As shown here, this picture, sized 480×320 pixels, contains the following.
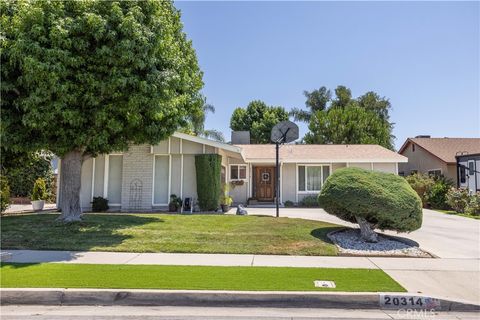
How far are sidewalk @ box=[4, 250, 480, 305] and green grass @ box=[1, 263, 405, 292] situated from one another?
0.40 meters

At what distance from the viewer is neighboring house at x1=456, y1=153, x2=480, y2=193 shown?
21891mm

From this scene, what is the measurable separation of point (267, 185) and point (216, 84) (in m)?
9.54

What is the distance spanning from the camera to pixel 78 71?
9.70 m

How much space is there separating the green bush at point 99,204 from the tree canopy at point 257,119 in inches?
981

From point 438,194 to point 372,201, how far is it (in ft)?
49.7

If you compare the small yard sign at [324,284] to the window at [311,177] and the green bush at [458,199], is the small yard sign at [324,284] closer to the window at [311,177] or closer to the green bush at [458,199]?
the window at [311,177]

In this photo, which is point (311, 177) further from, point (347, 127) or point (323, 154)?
point (347, 127)

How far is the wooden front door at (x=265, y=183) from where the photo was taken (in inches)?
869

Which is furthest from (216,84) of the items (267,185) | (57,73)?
(57,73)

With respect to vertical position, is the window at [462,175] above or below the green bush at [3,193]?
above

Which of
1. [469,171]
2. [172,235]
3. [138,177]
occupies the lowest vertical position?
[172,235]

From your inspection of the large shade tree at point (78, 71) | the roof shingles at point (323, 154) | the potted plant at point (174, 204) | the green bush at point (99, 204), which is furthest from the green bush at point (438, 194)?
the green bush at point (99, 204)

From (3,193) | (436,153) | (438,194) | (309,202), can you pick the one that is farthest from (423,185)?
(3,193)

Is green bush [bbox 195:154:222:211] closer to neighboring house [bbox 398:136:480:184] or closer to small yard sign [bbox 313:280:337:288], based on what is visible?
small yard sign [bbox 313:280:337:288]
